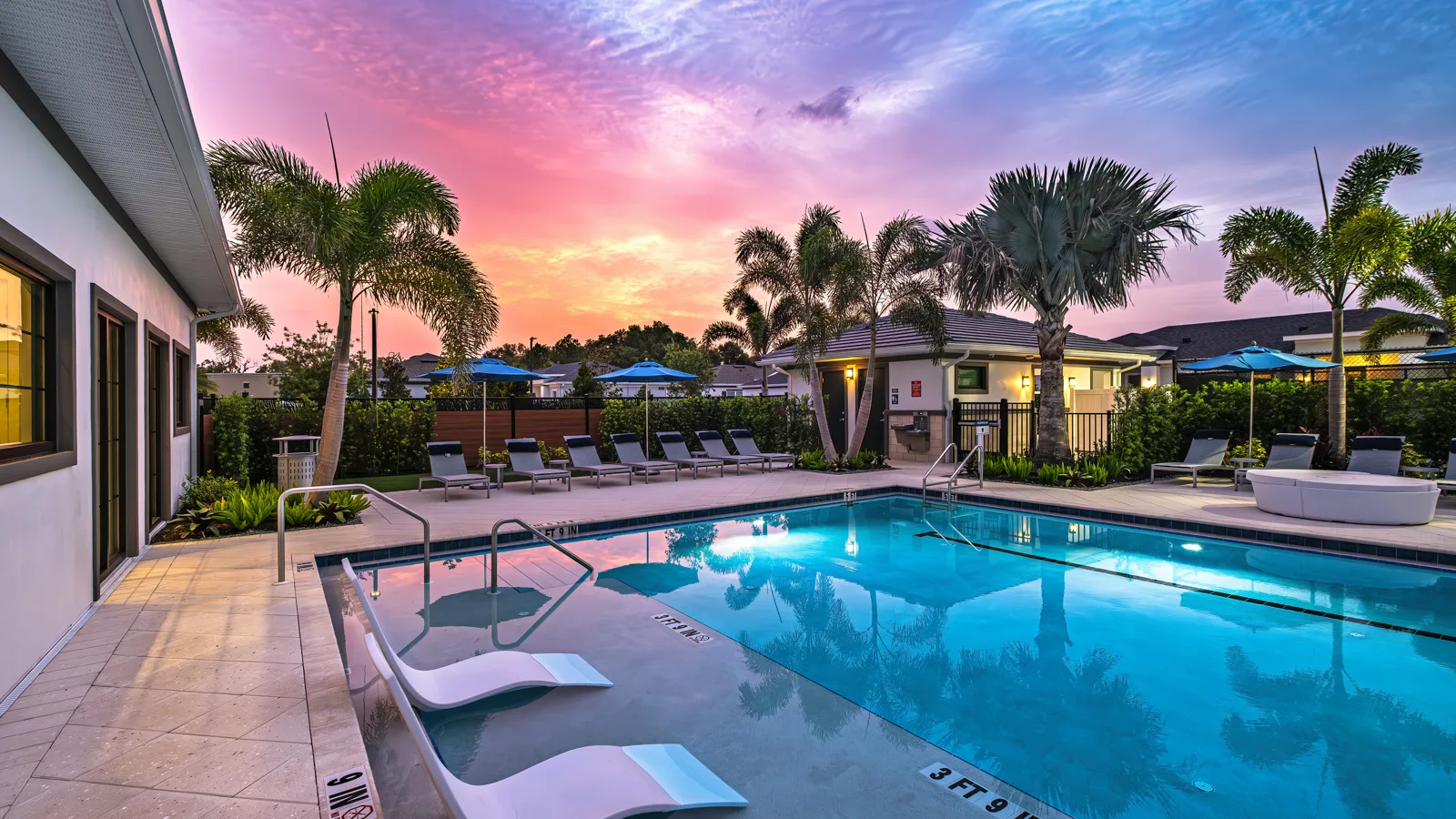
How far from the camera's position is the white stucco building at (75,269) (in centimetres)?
330

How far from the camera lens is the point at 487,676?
4.14m

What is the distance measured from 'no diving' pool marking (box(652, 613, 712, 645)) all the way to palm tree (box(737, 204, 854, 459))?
30.7 feet

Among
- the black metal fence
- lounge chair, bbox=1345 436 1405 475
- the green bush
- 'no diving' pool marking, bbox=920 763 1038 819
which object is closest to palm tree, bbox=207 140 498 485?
the green bush

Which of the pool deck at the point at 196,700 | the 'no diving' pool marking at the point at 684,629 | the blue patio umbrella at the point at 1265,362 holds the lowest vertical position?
the 'no diving' pool marking at the point at 684,629

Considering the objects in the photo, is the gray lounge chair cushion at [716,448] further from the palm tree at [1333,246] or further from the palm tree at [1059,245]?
the palm tree at [1333,246]

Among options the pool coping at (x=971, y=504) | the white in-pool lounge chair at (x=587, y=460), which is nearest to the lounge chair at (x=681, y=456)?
the white in-pool lounge chair at (x=587, y=460)

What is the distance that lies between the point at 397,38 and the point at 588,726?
10.9 metres

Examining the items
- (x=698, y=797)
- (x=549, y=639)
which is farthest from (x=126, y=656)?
(x=698, y=797)

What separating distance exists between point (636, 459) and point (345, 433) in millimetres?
5671

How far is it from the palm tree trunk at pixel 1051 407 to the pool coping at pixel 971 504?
216cm

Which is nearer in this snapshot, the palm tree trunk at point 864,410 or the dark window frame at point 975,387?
the palm tree trunk at point 864,410

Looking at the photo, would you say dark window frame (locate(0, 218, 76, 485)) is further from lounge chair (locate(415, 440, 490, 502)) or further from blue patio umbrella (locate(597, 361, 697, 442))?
blue patio umbrella (locate(597, 361, 697, 442))

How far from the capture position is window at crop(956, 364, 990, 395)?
55.2ft

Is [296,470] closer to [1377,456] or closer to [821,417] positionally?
[821,417]
